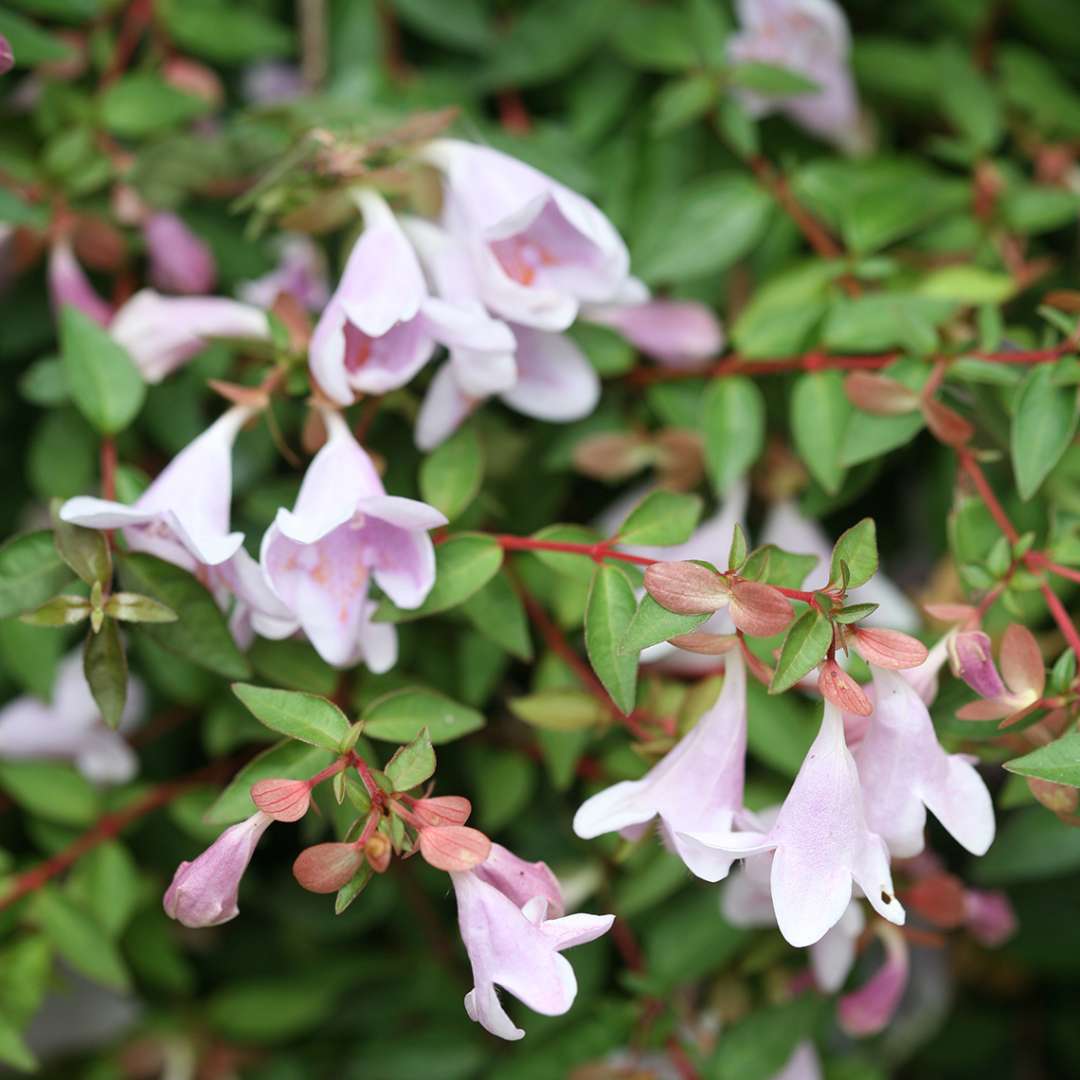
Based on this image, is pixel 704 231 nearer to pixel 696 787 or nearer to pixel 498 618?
pixel 498 618

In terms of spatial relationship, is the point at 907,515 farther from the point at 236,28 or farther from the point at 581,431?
the point at 236,28

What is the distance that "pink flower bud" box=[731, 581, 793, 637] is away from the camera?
0.61 m

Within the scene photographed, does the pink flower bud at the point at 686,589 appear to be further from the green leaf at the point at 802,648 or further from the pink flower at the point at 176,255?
the pink flower at the point at 176,255

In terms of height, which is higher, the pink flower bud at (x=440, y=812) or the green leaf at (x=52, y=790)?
the pink flower bud at (x=440, y=812)

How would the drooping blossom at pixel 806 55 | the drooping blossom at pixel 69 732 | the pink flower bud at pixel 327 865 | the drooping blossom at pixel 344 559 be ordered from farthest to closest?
the drooping blossom at pixel 806 55 < the drooping blossom at pixel 69 732 < the drooping blossom at pixel 344 559 < the pink flower bud at pixel 327 865

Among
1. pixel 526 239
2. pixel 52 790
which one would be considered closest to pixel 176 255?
pixel 526 239

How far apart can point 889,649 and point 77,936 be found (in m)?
0.62

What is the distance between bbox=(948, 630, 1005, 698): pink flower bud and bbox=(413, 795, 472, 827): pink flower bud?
11.0 inches

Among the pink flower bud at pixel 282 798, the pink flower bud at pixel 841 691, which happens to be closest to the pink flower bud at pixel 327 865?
the pink flower bud at pixel 282 798

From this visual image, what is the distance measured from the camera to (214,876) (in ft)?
1.99

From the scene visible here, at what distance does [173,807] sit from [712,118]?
0.74 m

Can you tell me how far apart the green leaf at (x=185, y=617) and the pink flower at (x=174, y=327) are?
0.19 meters

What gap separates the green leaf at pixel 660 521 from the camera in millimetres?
760

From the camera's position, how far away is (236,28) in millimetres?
1062
